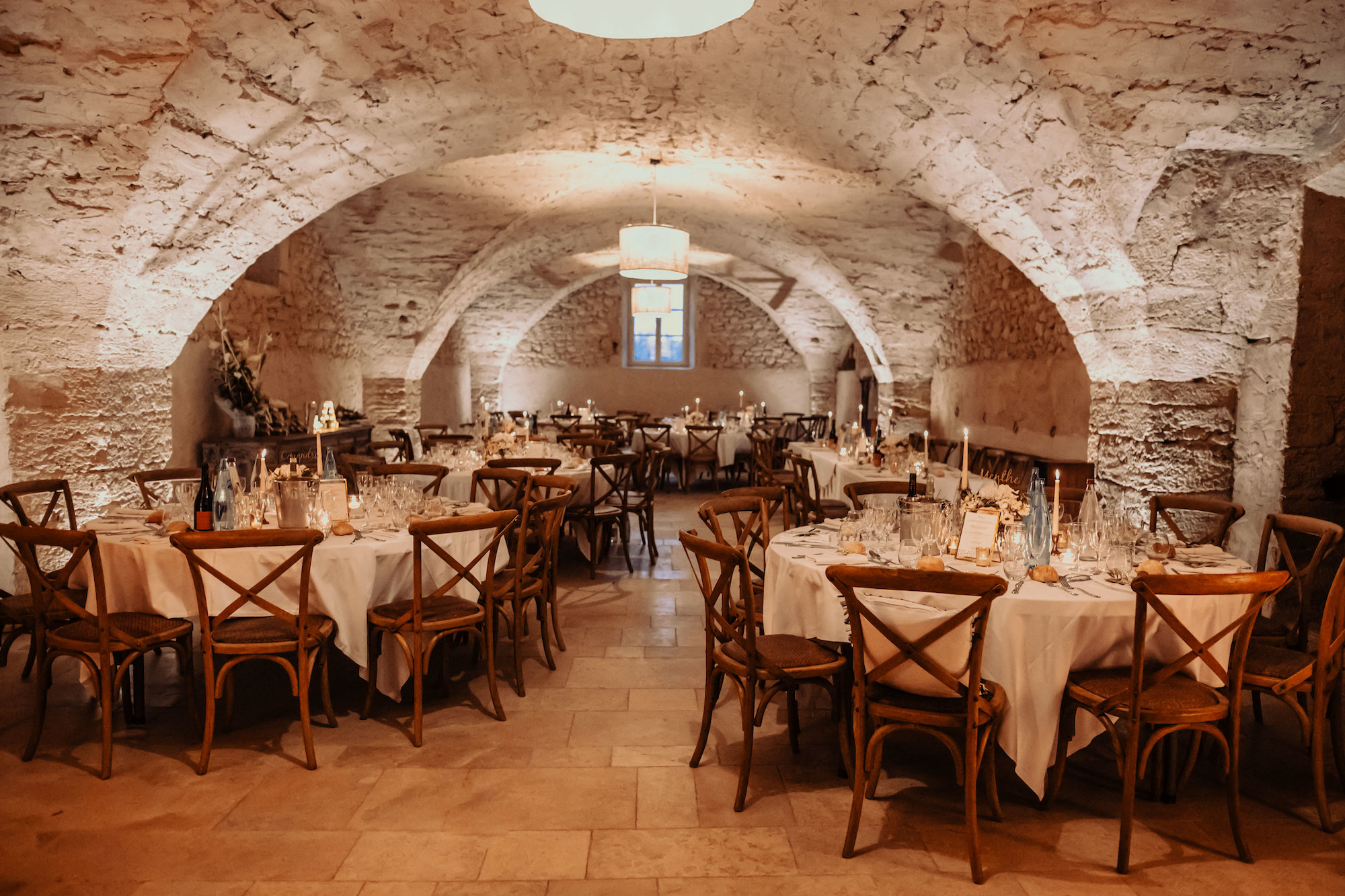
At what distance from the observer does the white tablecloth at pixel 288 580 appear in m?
2.98

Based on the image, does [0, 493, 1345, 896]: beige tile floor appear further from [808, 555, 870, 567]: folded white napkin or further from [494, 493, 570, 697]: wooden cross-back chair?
[808, 555, 870, 567]: folded white napkin

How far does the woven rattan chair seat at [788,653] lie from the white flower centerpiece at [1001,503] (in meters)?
0.70

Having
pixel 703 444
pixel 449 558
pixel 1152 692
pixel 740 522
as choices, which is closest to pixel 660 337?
pixel 703 444

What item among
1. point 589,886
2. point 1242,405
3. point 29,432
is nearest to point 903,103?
point 1242,405

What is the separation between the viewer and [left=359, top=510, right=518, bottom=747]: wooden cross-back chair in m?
2.98

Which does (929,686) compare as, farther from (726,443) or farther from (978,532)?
(726,443)

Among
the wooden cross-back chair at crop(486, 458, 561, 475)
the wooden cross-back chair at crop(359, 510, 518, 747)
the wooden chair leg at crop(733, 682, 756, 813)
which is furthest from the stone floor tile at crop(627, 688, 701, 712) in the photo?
the wooden cross-back chair at crop(486, 458, 561, 475)

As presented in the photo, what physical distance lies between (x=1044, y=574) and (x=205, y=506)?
310cm

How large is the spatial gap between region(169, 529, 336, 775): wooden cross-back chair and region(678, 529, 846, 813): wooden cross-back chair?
1275 millimetres

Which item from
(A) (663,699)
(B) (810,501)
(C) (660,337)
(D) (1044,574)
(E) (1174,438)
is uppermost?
(C) (660,337)

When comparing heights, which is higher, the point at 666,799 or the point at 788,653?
the point at 788,653

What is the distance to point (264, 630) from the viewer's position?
9.47ft

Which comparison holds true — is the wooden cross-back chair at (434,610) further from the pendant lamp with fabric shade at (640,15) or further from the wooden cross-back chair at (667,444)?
the wooden cross-back chair at (667,444)

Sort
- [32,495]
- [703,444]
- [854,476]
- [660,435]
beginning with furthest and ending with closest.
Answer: [660,435], [703,444], [854,476], [32,495]
